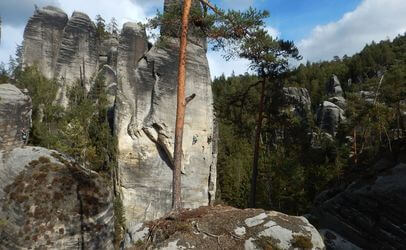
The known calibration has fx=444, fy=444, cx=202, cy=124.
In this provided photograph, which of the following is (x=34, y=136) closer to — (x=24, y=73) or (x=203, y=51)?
(x=24, y=73)

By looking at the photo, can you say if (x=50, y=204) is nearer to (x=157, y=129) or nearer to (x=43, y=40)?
(x=157, y=129)

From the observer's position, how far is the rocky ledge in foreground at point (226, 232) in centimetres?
891

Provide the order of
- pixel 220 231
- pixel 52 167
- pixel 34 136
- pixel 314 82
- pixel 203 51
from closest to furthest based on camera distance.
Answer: pixel 220 231 < pixel 52 167 < pixel 34 136 < pixel 203 51 < pixel 314 82

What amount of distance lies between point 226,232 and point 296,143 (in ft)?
85.2

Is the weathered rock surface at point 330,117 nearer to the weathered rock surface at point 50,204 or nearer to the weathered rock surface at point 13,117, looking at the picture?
the weathered rock surface at point 13,117

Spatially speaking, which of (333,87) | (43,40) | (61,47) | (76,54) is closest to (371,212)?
(76,54)

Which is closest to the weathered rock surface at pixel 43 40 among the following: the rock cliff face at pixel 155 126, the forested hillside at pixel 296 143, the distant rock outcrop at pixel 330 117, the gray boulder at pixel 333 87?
the rock cliff face at pixel 155 126

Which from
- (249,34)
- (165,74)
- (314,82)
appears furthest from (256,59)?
(314,82)

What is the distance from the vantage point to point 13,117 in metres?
22.0

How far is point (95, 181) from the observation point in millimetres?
16969

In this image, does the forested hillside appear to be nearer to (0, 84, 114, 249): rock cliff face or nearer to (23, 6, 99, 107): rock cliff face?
(0, 84, 114, 249): rock cliff face

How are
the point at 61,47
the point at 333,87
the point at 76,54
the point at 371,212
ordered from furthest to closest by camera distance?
the point at 333,87
the point at 76,54
the point at 61,47
the point at 371,212

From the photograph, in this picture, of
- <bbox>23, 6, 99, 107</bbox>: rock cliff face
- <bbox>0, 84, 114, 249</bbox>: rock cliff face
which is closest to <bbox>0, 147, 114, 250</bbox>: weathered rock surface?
<bbox>0, 84, 114, 249</bbox>: rock cliff face

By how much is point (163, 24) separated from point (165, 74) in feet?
53.5
